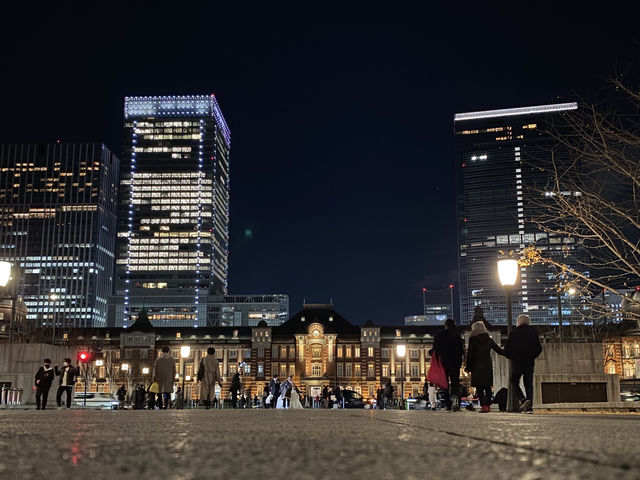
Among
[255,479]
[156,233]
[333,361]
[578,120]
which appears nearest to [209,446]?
[255,479]

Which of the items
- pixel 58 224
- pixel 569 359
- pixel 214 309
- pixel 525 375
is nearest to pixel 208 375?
pixel 525 375

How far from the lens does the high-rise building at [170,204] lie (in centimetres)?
18650

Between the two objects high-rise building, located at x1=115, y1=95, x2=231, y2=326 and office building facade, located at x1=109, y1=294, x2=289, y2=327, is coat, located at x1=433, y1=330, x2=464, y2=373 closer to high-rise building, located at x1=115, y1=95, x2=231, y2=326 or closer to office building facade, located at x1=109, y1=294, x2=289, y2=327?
office building facade, located at x1=109, y1=294, x2=289, y2=327

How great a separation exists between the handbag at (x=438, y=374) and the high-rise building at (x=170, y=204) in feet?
573

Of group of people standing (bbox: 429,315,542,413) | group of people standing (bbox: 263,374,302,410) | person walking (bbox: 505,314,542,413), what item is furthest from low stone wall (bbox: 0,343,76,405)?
person walking (bbox: 505,314,542,413)

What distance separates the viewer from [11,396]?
18734 millimetres

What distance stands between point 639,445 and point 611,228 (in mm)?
12644

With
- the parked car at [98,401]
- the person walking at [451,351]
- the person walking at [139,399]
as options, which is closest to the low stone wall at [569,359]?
the person walking at [451,351]

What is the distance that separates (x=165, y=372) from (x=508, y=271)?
9.67 m

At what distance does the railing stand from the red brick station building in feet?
245

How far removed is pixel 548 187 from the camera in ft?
48.9

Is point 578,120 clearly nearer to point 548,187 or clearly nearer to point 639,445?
point 548,187

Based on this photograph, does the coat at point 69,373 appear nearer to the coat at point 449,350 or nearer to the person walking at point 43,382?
the person walking at point 43,382

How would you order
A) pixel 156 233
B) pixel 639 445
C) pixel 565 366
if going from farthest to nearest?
pixel 156 233 < pixel 565 366 < pixel 639 445
